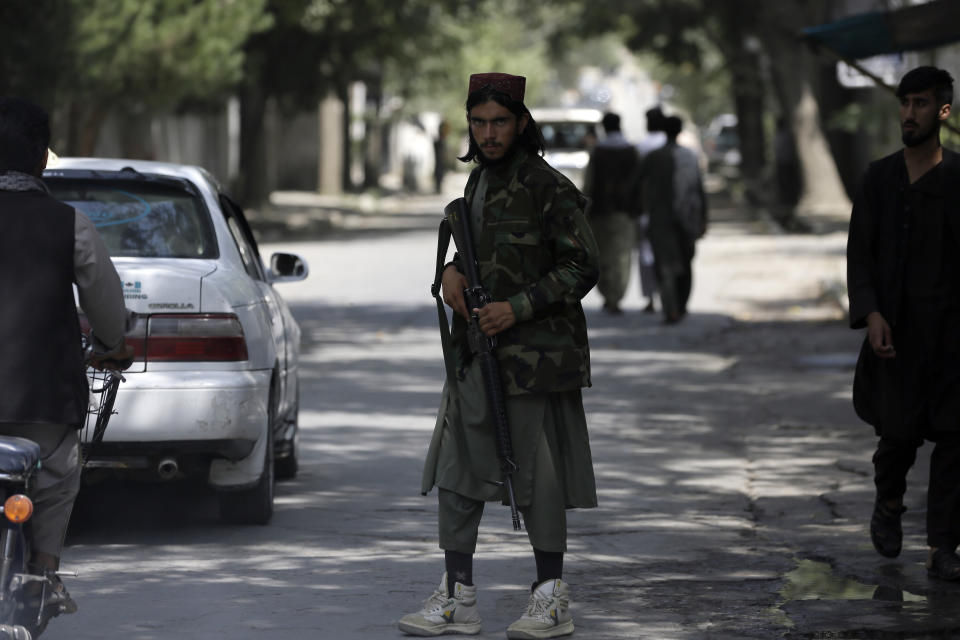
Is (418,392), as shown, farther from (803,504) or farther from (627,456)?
(803,504)

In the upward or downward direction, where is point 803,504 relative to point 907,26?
downward

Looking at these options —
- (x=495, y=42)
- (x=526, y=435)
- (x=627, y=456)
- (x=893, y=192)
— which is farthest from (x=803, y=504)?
(x=495, y=42)

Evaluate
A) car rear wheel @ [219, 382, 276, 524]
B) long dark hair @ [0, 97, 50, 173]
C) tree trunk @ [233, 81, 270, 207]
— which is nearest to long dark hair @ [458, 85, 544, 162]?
long dark hair @ [0, 97, 50, 173]

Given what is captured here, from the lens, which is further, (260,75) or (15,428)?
(260,75)

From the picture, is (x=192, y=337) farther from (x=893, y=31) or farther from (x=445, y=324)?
(x=893, y=31)

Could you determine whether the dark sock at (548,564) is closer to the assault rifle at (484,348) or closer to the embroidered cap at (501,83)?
the assault rifle at (484,348)

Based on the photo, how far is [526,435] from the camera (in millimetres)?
5727

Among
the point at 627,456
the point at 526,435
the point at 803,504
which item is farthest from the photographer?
the point at 627,456

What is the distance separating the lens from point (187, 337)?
7.10 metres

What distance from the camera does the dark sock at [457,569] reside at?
18.9 feet

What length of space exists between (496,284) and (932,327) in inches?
71.8

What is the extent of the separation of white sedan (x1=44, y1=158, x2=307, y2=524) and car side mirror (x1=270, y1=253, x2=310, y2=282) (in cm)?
26

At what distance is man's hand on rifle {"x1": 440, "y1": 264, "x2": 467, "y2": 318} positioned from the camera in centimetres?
573

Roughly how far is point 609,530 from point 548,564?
2064 millimetres
